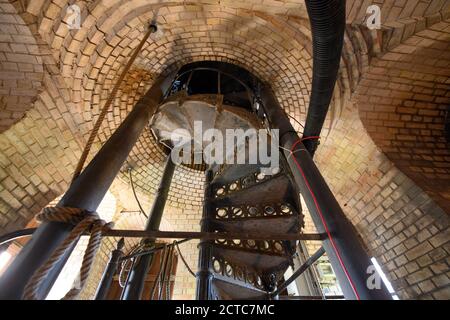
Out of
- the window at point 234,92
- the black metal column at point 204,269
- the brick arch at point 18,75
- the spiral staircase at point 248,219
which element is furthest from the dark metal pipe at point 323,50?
the brick arch at point 18,75

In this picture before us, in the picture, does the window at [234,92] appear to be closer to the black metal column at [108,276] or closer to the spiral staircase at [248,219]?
the spiral staircase at [248,219]

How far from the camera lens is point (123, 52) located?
330cm

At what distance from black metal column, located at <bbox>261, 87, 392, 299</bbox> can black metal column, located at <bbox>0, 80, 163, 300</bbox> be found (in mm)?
1679

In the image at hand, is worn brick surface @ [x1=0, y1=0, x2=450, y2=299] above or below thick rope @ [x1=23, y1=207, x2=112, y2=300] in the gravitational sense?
above

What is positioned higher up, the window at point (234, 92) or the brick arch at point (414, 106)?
the window at point (234, 92)

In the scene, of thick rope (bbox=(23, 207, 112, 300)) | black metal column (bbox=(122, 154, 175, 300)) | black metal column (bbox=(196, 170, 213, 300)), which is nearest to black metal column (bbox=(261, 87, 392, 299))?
black metal column (bbox=(196, 170, 213, 300))

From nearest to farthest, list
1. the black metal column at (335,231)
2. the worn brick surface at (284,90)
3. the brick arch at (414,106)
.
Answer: the black metal column at (335,231) < the worn brick surface at (284,90) < the brick arch at (414,106)

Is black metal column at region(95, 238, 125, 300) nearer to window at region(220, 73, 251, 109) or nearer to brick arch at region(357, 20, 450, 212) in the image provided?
window at region(220, 73, 251, 109)

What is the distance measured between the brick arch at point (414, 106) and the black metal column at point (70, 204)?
323cm

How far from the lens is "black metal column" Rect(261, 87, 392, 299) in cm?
138

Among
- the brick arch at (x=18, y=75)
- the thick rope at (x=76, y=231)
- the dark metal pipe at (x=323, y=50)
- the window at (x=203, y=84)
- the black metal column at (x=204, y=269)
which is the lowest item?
the thick rope at (x=76, y=231)

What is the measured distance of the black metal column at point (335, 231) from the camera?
1384mm

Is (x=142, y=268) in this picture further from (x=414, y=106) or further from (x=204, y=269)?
(x=414, y=106)

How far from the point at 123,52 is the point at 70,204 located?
2529 millimetres
